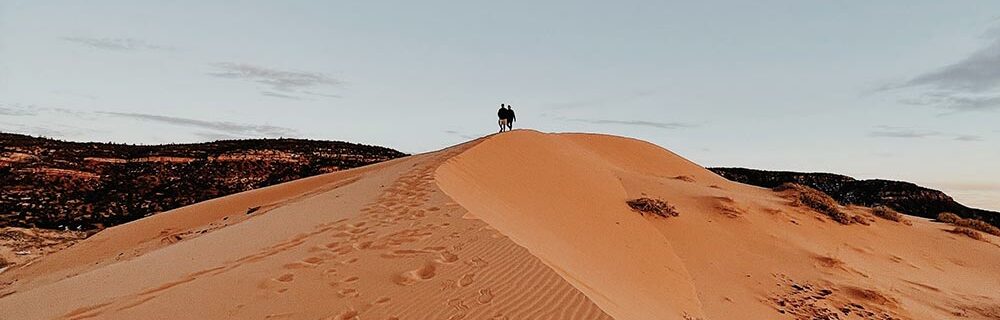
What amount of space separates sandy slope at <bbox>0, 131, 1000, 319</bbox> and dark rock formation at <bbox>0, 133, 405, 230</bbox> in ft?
15.3

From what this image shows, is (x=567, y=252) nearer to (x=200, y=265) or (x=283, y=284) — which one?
(x=283, y=284)

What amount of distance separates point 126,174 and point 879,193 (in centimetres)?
3383

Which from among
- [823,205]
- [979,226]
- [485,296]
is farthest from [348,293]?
[979,226]

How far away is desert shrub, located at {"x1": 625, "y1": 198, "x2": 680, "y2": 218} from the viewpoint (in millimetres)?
12438

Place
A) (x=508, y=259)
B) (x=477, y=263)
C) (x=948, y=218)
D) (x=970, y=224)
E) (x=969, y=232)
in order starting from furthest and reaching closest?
(x=948, y=218)
(x=970, y=224)
(x=969, y=232)
(x=508, y=259)
(x=477, y=263)

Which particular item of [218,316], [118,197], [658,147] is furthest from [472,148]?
[658,147]

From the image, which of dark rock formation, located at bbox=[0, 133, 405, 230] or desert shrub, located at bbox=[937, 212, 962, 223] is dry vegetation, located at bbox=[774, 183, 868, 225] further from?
dark rock formation, located at bbox=[0, 133, 405, 230]

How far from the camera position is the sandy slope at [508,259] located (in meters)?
5.00

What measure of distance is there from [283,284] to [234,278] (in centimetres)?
70

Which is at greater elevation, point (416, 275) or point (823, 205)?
point (823, 205)

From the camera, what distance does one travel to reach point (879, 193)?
2608 centimetres

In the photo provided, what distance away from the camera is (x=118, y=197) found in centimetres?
2009

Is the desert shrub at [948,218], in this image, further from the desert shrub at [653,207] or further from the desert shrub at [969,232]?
the desert shrub at [653,207]

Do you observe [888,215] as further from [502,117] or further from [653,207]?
[502,117]
